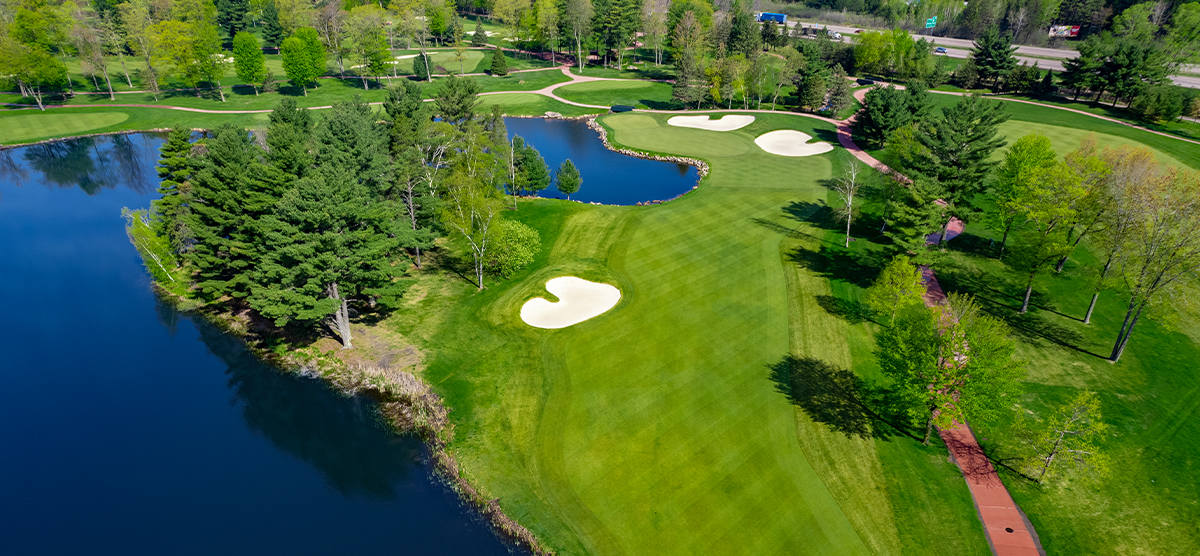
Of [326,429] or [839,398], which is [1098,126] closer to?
[839,398]

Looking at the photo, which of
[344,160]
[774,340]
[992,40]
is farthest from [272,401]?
[992,40]

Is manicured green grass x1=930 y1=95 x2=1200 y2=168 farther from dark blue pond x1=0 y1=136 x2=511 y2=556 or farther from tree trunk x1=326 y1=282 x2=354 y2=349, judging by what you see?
dark blue pond x1=0 y1=136 x2=511 y2=556

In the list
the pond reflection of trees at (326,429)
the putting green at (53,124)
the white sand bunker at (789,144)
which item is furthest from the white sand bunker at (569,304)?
the putting green at (53,124)

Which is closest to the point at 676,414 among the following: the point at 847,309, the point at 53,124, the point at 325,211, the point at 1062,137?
the point at 847,309

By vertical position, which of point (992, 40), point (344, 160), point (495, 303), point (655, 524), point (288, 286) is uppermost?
point (992, 40)

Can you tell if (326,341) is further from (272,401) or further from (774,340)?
(774,340)

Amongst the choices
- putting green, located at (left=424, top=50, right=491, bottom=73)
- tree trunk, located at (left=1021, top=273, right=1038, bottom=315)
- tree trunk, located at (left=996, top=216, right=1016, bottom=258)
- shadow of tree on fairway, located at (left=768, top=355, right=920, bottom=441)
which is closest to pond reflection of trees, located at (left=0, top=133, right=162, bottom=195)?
putting green, located at (left=424, top=50, right=491, bottom=73)
